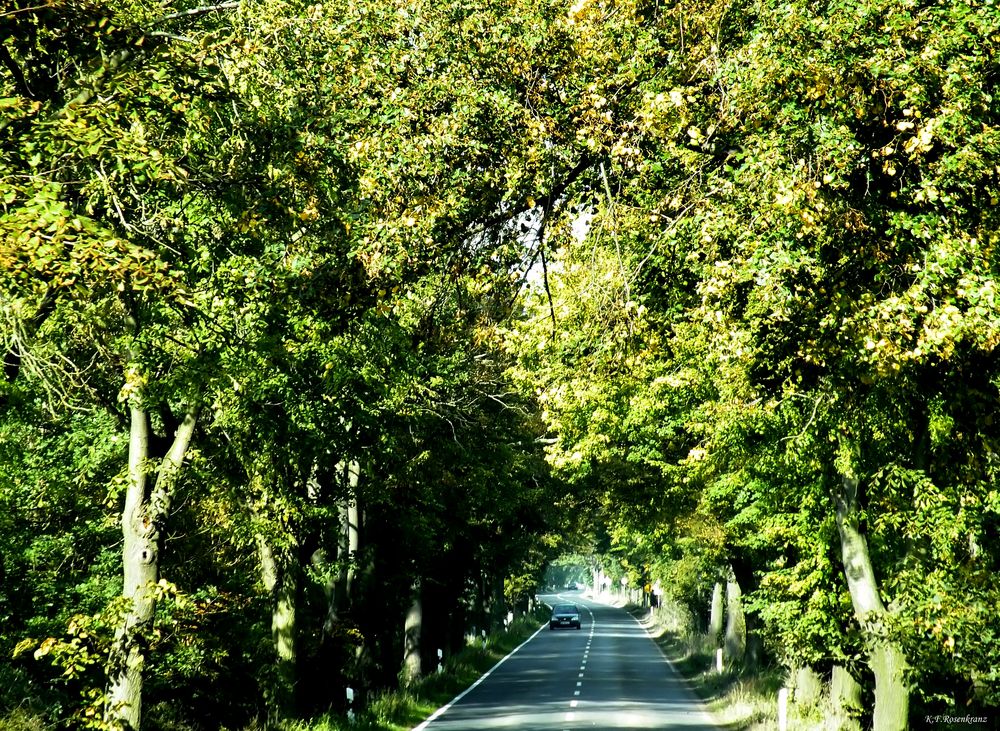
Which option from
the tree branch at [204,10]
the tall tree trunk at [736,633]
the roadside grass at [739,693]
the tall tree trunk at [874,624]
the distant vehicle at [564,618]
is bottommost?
the distant vehicle at [564,618]

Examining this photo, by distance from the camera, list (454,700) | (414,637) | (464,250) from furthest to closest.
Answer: (414,637) → (454,700) → (464,250)

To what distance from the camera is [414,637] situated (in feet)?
117

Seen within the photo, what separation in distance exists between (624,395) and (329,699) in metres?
9.48

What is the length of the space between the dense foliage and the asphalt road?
254 inches

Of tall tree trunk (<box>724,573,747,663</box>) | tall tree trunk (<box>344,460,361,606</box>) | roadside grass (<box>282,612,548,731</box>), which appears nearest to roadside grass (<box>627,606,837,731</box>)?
tall tree trunk (<box>724,573,747,663</box>)

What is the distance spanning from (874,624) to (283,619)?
A: 10.3 metres

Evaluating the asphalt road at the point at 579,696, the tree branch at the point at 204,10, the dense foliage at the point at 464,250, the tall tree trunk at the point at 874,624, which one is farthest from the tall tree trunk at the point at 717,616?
the tree branch at the point at 204,10

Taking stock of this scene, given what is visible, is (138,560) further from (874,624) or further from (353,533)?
(353,533)

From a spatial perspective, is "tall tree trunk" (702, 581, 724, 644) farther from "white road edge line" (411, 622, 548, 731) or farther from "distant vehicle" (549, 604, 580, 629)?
"distant vehicle" (549, 604, 580, 629)

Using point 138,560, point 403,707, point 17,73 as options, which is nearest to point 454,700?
point 403,707

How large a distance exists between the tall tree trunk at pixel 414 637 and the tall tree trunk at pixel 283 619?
46.1ft

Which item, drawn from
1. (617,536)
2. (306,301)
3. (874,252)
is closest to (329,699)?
(617,536)

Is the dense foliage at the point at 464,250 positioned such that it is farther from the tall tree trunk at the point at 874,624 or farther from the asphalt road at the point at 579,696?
the asphalt road at the point at 579,696

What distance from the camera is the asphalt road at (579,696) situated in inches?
901
